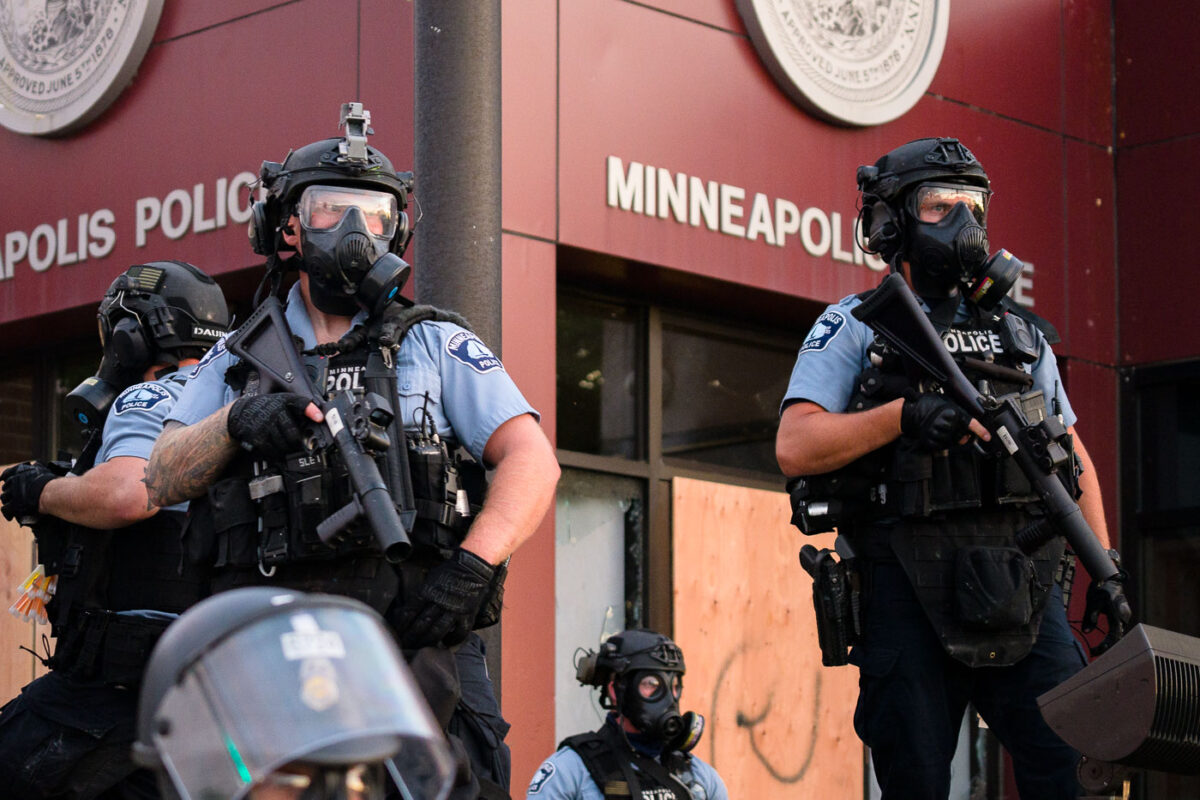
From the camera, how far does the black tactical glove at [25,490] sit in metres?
5.86

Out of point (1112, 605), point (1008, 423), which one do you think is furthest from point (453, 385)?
point (1112, 605)

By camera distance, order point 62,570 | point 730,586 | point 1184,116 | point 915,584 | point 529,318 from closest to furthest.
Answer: point 915,584 < point 62,570 < point 529,318 < point 730,586 < point 1184,116

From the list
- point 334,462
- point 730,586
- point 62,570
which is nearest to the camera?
point 334,462

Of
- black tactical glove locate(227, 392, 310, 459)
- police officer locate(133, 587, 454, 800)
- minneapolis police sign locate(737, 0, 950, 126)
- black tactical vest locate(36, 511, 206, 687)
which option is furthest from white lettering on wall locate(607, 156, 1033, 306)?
police officer locate(133, 587, 454, 800)

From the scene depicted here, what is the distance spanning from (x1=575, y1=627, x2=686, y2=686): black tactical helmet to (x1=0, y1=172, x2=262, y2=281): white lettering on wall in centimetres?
292

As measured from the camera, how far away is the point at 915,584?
16.6 ft

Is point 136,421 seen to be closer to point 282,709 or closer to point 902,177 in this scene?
point 902,177

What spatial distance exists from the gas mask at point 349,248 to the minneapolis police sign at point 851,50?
230 inches

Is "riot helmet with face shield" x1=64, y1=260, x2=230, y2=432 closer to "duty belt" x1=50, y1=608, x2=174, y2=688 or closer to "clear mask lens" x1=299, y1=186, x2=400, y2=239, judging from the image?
Answer: "duty belt" x1=50, y1=608, x2=174, y2=688

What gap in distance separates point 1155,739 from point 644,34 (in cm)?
608

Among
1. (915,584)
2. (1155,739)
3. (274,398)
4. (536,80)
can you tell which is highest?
(536,80)

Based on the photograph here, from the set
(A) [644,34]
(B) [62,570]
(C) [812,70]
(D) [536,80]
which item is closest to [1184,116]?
(C) [812,70]

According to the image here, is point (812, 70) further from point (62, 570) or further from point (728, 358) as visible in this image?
point (62, 570)

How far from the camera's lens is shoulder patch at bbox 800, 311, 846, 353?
5.36m
